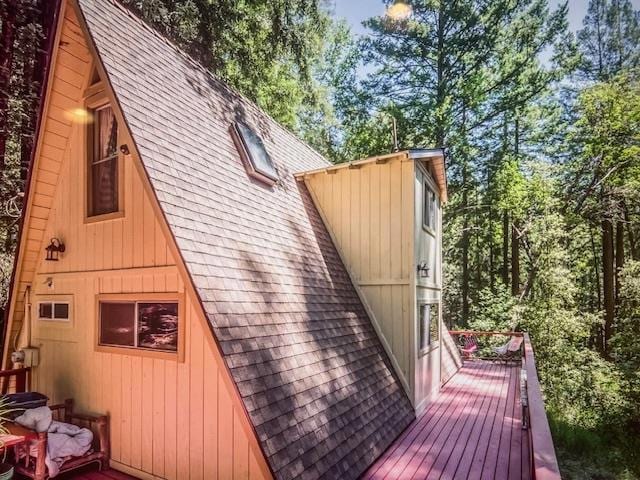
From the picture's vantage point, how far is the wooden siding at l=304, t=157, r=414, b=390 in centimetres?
661

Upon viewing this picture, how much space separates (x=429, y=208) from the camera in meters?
7.96

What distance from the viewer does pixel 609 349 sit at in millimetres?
16266

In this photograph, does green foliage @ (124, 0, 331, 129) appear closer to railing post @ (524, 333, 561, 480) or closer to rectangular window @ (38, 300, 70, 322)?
rectangular window @ (38, 300, 70, 322)

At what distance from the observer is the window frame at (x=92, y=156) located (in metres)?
4.86

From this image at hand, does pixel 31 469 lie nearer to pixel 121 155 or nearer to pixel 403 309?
pixel 121 155

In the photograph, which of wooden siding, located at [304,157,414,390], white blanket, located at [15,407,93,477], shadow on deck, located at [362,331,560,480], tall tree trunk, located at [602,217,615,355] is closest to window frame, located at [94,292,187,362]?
white blanket, located at [15,407,93,477]

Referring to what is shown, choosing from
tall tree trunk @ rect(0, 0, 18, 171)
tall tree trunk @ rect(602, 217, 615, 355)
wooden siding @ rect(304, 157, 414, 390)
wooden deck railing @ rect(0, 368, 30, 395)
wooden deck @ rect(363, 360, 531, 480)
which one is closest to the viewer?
wooden deck @ rect(363, 360, 531, 480)

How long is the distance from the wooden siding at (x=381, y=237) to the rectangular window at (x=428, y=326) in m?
0.53

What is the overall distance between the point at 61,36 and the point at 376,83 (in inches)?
540

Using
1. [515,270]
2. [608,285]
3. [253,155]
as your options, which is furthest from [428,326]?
[608,285]

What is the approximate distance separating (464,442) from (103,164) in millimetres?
5929

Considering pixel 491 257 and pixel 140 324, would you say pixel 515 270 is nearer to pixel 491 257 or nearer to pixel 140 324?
pixel 491 257

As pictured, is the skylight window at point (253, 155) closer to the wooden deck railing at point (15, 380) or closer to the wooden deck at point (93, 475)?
→ the wooden deck at point (93, 475)

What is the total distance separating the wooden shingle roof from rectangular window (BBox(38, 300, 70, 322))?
287 cm
